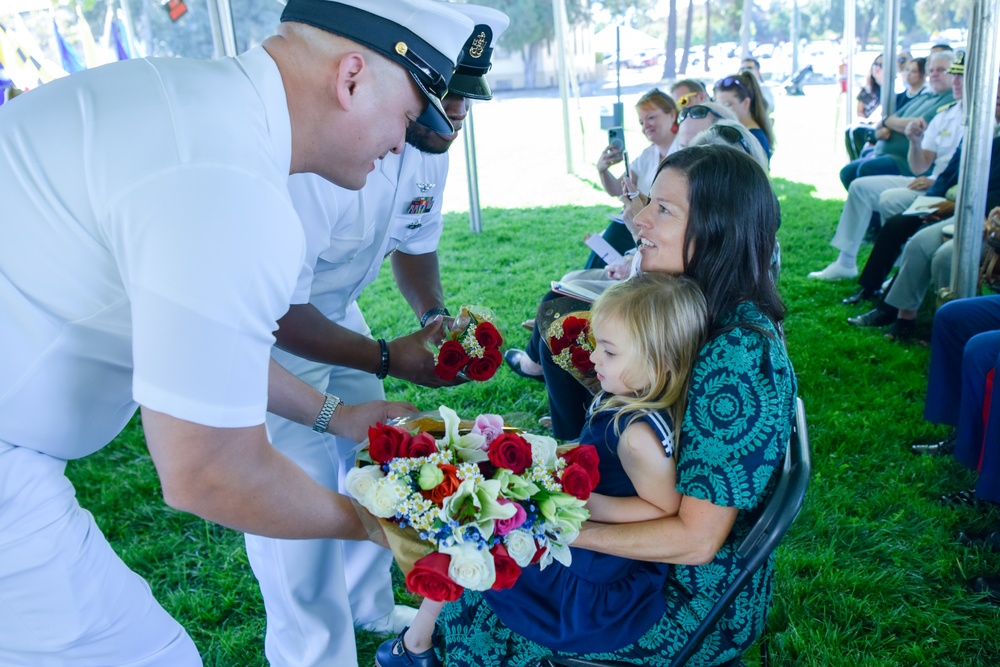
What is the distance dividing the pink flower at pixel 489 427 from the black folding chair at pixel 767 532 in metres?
0.64

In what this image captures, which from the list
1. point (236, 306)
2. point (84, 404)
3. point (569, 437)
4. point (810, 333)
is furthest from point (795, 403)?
point (810, 333)

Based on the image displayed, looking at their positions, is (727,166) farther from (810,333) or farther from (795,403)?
(810,333)

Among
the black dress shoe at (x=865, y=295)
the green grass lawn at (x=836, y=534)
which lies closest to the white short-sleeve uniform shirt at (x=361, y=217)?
the green grass lawn at (x=836, y=534)

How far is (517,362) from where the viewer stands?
5508mm

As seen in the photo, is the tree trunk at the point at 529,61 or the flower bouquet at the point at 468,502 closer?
the flower bouquet at the point at 468,502

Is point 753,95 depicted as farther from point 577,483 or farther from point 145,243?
point 145,243

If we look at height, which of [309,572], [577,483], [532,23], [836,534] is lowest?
[836,534]

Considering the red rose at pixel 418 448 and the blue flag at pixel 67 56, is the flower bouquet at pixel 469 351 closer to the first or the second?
the red rose at pixel 418 448

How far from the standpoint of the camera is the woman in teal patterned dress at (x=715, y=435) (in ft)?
6.18

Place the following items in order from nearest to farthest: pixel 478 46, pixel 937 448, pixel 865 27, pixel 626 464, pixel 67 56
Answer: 1. pixel 626 464
2. pixel 478 46
3. pixel 937 448
4. pixel 67 56
5. pixel 865 27

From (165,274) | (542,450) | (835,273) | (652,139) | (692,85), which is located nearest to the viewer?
(165,274)

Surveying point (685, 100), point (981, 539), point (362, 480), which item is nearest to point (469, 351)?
point (362, 480)

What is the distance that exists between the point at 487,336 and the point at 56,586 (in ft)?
4.90

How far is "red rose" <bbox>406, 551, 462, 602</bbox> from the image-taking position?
149 cm
